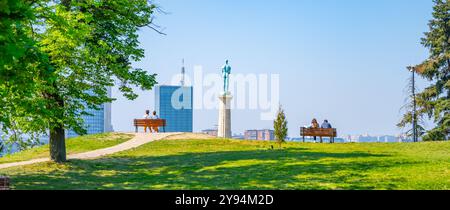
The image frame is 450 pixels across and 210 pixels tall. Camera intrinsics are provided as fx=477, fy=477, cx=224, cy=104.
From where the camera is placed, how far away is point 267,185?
1366 centimetres

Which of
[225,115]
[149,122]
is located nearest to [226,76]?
[225,115]

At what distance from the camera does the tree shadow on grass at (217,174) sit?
14.0m

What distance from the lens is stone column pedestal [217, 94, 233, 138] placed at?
3754cm

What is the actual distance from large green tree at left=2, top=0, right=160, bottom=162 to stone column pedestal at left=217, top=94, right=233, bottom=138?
1449cm

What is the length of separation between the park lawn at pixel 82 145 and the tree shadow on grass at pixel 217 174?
628cm

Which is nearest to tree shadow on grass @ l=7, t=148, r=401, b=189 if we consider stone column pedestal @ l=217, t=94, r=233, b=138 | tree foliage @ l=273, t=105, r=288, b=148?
tree foliage @ l=273, t=105, r=288, b=148

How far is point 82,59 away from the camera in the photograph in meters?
20.2

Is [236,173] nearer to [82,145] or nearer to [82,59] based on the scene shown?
[82,59]

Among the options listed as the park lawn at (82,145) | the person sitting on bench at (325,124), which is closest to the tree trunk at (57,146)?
the park lawn at (82,145)

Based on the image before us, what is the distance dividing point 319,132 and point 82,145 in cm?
1580
